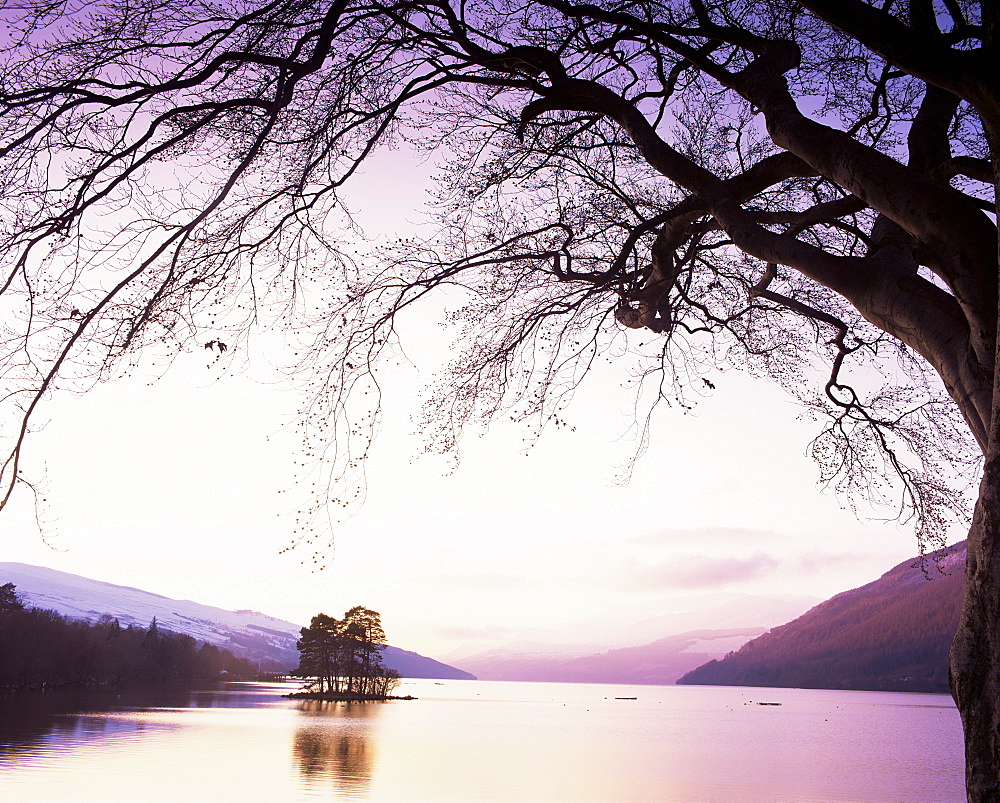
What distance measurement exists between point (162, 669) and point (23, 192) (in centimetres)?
12957

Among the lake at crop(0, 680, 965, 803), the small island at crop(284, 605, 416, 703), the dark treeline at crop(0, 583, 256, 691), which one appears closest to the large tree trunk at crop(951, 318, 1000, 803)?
the lake at crop(0, 680, 965, 803)

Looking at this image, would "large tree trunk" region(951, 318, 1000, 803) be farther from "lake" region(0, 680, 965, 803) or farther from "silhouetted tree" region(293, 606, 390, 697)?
"silhouetted tree" region(293, 606, 390, 697)

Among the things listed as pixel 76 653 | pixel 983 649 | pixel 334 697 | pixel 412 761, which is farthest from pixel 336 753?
pixel 334 697

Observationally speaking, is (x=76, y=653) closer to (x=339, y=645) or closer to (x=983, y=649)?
(x=339, y=645)

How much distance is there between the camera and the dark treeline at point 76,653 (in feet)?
244

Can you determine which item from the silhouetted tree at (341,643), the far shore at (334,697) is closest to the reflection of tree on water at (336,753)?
the silhouetted tree at (341,643)

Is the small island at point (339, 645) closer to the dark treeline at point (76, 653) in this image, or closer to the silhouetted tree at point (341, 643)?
the silhouetted tree at point (341, 643)

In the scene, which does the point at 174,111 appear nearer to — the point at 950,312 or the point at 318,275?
the point at 318,275

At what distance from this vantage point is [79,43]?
4.52m

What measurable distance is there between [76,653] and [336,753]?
64.7m

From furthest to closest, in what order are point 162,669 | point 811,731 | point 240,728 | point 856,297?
point 162,669 → point 811,731 → point 240,728 → point 856,297

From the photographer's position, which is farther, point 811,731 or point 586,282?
point 811,731

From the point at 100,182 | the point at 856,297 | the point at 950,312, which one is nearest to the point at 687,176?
the point at 856,297

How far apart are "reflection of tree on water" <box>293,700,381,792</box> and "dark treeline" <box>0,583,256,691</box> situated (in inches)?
1342
